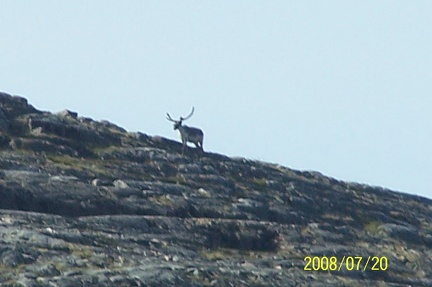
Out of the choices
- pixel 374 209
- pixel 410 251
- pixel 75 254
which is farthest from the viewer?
pixel 374 209

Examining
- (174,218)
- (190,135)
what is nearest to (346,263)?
(174,218)

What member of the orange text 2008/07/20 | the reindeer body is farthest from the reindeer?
the orange text 2008/07/20

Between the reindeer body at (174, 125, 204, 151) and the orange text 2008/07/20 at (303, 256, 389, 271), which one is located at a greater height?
the reindeer body at (174, 125, 204, 151)

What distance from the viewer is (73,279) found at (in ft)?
163

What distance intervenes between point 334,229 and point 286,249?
5.89 metres

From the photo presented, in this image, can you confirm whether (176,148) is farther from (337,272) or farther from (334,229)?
(337,272)

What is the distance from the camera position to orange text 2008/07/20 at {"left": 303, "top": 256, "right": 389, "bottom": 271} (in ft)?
195

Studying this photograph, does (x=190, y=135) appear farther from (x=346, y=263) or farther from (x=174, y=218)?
(x=346, y=263)

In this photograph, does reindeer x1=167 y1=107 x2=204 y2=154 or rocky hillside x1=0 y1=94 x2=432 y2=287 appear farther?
reindeer x1=167 y1=107 x2=204 y2=154

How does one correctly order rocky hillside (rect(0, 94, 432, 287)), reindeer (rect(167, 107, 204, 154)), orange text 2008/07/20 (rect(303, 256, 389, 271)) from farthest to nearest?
reindeer (rect(167, 107, 204, 154))
orange text 2008/07/20 (rect(303, 256, 389, 271))
rocky hillside (rect(0, 94, 432, 287))

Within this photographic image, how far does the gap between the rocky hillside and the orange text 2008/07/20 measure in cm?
10

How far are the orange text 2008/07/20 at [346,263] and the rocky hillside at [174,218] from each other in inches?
4.0

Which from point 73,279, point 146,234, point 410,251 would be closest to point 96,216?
point 146,234

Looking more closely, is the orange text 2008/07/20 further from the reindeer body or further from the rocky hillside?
the reindeer body
